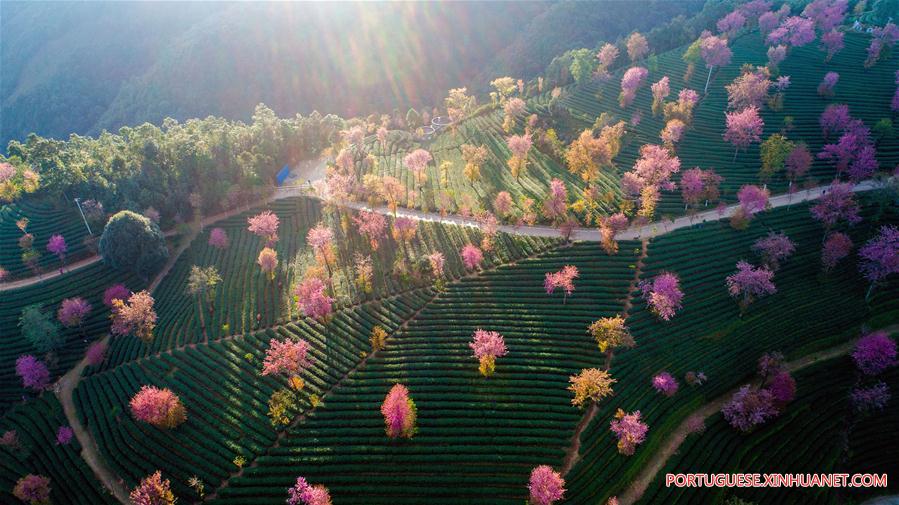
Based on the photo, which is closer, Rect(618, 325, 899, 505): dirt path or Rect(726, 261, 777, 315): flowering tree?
Rect(618, 325, 899, 505): dirt path

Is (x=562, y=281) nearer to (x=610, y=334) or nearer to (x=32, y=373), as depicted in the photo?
(x=610, y=334)

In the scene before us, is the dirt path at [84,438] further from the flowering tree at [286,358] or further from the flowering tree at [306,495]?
the flowering tree at [306,495]

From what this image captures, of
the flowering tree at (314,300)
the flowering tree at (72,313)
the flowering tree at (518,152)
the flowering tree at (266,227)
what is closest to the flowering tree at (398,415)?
the flowering tree at (314,300)

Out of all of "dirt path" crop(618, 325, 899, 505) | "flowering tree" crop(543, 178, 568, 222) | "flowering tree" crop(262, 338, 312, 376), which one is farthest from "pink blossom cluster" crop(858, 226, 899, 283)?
"flowering tree" crop(262, 338, 312, 376)

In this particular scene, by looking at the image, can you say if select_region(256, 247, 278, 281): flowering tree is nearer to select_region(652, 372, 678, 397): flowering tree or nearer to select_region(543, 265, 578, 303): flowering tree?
select_region(543, 265, 578, 303): flowering tree

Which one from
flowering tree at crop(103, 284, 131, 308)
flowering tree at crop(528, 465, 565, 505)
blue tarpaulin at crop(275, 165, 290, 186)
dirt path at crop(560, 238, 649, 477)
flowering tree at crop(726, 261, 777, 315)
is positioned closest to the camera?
flowering tree at crop(528, 465, 565, 505)

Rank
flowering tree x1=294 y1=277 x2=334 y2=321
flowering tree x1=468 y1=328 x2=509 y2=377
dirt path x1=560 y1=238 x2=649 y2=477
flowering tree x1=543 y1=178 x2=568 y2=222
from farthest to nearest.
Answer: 1. flowering tree x1=543 y1=178 x2=568 y2=222
2. flowering tree x1=294 y1=277 x2=334 y2=321
3. flowering tree x1=468 y1=328 x2=509 y2=377
4. dirt path x1=560 y1=238 x2=649 y2=477

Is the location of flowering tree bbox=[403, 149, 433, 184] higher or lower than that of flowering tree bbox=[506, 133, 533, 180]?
higher

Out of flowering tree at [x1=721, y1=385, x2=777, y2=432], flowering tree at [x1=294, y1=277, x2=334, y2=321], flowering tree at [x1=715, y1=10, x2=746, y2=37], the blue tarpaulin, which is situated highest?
flowering tree at [x1=715, y1=10, x2=746, y2=37]
